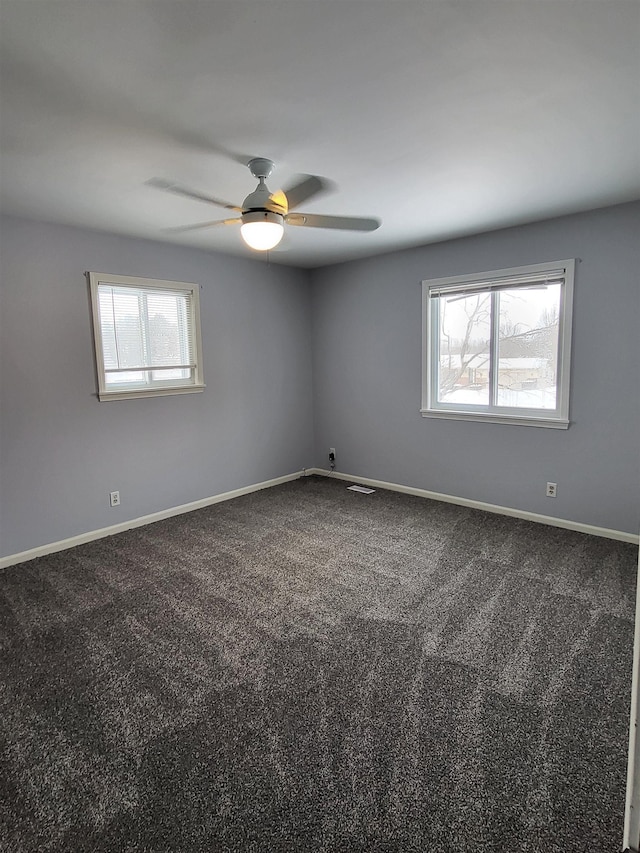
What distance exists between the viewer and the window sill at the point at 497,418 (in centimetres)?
370

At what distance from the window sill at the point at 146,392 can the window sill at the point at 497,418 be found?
7.34ft

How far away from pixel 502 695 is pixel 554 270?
3040 millimetres

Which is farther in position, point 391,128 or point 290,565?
point 290,565

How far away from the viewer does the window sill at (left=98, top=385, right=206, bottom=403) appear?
3.78m

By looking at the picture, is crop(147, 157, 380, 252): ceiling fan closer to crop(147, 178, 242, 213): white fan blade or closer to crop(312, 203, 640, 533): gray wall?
crop(147, 178, 242, 213): white fan blade

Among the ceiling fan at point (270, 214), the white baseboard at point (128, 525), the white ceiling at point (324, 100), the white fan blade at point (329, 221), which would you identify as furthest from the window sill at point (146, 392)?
the white fan blade at point (329, 221)

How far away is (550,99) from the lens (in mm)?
1884

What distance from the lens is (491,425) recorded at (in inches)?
161

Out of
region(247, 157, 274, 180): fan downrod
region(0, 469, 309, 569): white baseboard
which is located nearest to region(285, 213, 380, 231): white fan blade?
region(247, 157, 274, 180): fan downrod

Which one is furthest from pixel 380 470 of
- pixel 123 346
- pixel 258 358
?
pixel 123 346

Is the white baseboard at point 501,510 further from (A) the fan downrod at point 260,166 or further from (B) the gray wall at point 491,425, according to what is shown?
(A) the fan downrod at point 260,166

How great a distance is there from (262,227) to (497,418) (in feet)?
8.80

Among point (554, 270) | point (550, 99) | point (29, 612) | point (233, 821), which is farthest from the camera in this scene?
point (554, 270)

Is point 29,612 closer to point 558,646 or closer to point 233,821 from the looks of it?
point 233,821
